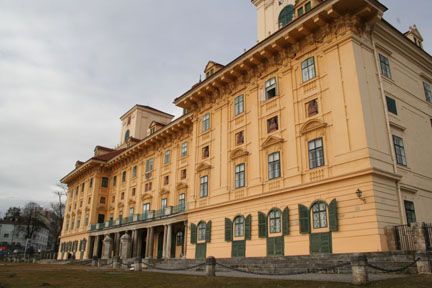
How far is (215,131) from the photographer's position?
1168 inches

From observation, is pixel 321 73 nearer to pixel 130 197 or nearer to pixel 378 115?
pixel 378 115

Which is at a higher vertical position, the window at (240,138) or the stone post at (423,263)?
the window at (240,138)

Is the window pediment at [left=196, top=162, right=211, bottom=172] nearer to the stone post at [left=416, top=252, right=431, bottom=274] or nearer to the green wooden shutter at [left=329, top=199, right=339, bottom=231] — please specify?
the green wooden shutter at [left=329, top=199, right=339, bottom=231]

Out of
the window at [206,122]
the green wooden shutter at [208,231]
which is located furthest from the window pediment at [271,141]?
the window at [206,122]

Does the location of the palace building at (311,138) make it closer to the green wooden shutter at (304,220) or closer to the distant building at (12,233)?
the green wooden shutter at (304,220)

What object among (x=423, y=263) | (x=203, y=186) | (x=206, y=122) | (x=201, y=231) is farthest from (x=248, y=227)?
(x=423, y=263)

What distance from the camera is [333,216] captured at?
18.8 m

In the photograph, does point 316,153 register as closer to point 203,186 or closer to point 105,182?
point 203,186

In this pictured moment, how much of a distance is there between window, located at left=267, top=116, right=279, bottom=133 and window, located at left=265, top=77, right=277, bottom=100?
1.72 metres

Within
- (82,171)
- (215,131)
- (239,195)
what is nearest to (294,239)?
(239,195)

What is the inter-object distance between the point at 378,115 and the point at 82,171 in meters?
47.8

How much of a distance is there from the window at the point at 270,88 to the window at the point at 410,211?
1050 centimetres

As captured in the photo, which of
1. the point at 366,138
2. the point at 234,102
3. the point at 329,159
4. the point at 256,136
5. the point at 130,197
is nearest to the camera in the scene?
the point at 366,138

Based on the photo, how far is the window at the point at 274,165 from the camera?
23172 mm
